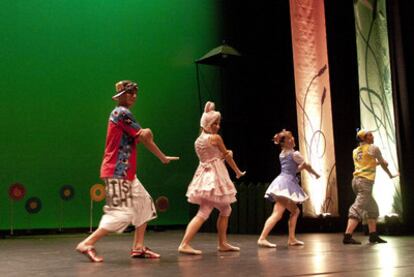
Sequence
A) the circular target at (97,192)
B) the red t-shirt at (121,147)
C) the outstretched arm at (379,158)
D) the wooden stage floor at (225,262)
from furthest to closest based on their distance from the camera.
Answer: the circular target at (97,192) < the outstretched arm at (379,158) < the red t-shirt at (121,147) < the wooden stage floor at (225,262)

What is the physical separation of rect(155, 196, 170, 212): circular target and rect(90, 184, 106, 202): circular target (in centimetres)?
106

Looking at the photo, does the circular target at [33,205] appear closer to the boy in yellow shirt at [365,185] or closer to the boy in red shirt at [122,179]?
the boy in red shirt at [122,179]

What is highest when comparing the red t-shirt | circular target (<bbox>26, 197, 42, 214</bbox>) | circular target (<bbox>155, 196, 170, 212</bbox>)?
the red t-shirt

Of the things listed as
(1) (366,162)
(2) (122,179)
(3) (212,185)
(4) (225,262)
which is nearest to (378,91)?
(1) (366,162)

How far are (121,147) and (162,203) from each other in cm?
498

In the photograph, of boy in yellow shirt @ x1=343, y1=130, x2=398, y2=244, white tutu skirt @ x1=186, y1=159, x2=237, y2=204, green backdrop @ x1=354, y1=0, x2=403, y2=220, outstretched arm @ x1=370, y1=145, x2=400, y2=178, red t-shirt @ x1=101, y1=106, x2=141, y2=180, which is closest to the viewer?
red t-shirt @ x1=101, y1=106, x2=141, y2=180

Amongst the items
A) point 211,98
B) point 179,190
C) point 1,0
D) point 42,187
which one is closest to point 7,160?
point 42,187

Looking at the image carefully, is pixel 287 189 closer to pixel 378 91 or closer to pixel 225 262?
pixel 225 262

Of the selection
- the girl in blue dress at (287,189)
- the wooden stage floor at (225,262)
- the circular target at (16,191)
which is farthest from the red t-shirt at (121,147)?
the circular target at (16,191)

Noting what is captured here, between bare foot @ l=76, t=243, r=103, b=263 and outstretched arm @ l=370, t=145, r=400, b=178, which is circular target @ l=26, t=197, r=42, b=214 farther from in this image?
outstretched arm @ l=370, t=145, r=400, b=178

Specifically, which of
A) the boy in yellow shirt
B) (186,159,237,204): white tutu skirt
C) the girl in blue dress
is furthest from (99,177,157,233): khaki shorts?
the boy in yellow shirt

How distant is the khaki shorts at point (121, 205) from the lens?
4.39m

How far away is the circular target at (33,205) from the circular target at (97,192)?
0.75 metres

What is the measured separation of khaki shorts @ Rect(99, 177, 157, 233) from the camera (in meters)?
4.39
